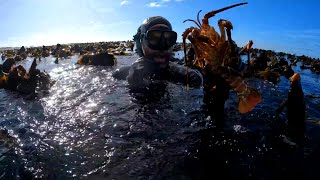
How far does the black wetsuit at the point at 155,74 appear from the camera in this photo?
12.4m

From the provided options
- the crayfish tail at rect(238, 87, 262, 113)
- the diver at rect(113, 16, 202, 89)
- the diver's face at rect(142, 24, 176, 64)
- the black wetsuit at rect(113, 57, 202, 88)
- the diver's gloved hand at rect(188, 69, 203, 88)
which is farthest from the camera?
the diver's face at rect(142, 24, 176, 64)

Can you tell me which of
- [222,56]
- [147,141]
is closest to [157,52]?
[147,141]

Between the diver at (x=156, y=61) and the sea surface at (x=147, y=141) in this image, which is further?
the diver at (x=156, y=61)

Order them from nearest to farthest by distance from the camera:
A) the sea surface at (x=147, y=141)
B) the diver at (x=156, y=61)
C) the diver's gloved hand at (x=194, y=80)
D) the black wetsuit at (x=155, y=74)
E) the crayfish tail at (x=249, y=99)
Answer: the crayfish tail at (x=249, y=99)
the sea surface at (x=147, y=141)
the diver's gloved hand at (x=194, y=80)
the black wetsuit at (x=155, y=74)
the diver at (x=156, y=61)

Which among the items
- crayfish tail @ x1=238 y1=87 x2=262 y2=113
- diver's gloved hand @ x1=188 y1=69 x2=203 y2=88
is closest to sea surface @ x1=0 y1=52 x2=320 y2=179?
crayfish tail @ x1=238 y1=87 x2=262 y2=113

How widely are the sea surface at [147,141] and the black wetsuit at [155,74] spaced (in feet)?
6.17

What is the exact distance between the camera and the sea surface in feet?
17.9

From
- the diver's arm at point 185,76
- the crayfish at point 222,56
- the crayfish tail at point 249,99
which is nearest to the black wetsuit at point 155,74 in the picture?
the diver's arm at point 185,76

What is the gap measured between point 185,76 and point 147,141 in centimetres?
652

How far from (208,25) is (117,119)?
422 cm

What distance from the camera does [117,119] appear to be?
27.4 feet

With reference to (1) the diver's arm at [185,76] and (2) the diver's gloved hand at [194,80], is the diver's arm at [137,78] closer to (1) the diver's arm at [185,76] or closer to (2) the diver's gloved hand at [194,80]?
(1) the diver's arm at [185,76]

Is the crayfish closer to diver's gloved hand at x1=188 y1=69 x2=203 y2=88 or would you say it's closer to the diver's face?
diver's gloved hand at x1=188 y1=69 x2=203 y2=88

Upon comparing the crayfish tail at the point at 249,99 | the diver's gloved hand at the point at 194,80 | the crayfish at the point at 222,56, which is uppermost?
the crayfish at the point at 222,56
